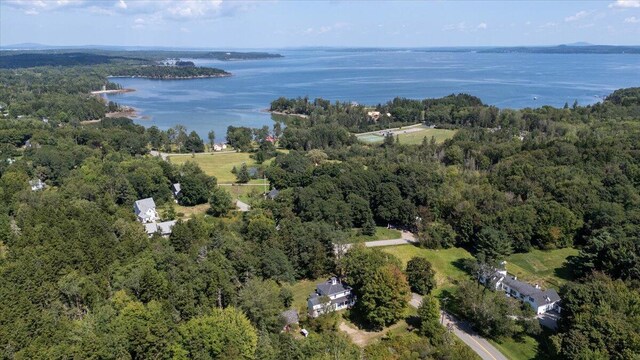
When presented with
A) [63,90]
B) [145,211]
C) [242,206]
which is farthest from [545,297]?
[63,90]

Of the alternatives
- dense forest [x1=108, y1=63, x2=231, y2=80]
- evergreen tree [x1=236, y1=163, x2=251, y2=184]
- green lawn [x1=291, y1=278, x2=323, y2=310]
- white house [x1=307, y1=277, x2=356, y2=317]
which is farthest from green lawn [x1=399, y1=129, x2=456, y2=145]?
dense forest [x1=108, y1=63, x2=231, y2=80]

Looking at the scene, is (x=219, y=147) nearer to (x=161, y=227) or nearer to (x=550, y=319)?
(x=161, y=227)

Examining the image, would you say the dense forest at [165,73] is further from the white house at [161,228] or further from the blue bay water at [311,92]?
the white house at [161,228]

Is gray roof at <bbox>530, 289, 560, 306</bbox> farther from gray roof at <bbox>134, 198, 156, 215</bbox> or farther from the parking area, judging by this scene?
gray roof at <bbox>134, 198, 156, 215</bbox>

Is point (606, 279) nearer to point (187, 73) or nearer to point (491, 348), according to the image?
point (491, 348)

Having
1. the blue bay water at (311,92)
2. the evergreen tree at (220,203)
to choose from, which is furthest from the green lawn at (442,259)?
the blue bay water at (311,92)

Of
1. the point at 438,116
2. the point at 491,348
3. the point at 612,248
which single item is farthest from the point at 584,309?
the point at 438,116
